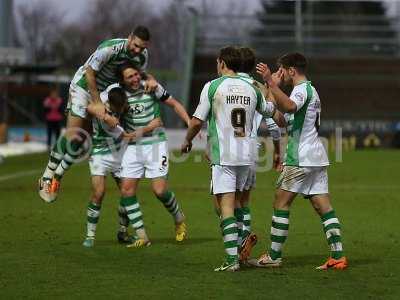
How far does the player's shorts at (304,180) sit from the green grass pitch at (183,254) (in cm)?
76

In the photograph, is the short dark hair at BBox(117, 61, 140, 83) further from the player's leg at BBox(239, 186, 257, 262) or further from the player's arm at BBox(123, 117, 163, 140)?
the player's leg at BBox(239, 186, 257, 262)

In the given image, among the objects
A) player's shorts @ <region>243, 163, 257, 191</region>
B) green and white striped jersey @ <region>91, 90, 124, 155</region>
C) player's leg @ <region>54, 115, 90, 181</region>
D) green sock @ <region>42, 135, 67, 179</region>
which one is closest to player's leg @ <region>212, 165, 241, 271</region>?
player's shorts @ <region>243, 163, 257, 191</region>

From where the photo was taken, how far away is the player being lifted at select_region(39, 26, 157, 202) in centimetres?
1246

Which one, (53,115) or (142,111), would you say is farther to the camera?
(53,115)

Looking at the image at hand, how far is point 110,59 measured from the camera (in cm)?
1277

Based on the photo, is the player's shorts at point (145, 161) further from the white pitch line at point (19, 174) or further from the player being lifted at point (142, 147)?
the white pitch line at point (19, 174)

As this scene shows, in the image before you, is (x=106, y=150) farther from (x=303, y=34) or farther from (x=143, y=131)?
(x=303, y=34)

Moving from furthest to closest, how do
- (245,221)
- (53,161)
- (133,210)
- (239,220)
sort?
(53,161) → (133,210) → (245,221) → (239,220)

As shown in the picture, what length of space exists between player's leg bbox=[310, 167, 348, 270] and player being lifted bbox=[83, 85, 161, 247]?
99.9 inches

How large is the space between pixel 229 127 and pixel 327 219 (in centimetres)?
137

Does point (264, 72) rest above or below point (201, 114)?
above

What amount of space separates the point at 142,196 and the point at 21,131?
989 inches

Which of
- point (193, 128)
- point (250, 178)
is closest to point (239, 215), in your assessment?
point (250, 178)

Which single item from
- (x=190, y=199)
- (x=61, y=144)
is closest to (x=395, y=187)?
(x=190, y=199)
